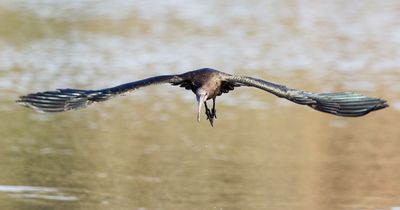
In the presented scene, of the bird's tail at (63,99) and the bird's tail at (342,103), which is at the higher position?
the bird's tail at (63,99)

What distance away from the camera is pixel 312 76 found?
63.5 feet

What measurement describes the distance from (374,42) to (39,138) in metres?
10.5

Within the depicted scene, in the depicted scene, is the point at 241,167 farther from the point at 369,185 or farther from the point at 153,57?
the point at 153,57

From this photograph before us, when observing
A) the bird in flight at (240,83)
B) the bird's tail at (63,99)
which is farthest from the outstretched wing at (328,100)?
the bird's tail at (63,99)

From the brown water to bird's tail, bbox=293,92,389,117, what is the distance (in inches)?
87.0

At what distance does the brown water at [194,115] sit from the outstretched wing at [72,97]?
2108 mm

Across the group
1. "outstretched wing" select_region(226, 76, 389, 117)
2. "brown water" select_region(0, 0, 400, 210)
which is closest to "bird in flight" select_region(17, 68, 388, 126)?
"outstretched wing" select_region(226, 76, 389, 117)

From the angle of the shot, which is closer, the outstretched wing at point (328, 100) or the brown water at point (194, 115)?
the outstretched wing at point (328, 100)

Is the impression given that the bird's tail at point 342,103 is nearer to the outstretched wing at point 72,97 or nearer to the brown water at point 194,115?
the outstretched wing at point 72,97

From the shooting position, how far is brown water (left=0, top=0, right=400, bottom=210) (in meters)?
11.7

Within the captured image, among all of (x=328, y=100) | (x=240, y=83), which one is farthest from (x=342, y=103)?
(x=240, y=83)

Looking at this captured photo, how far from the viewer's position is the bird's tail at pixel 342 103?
880 cm

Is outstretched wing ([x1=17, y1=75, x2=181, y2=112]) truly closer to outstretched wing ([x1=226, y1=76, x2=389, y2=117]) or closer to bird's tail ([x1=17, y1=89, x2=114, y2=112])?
bird's tail ([x1=17, y1=89, x2=114, y2=112])

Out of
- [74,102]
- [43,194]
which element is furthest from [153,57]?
[74,102]
